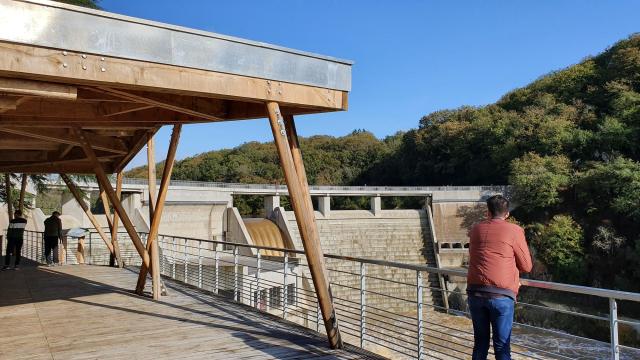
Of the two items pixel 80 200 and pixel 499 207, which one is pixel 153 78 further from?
pixel 80 200

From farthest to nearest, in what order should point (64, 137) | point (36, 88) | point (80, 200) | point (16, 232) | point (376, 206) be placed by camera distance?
point (376, 206)
point (80, 200)
point (16, 232)
point (64, 137)
point (36, 88)

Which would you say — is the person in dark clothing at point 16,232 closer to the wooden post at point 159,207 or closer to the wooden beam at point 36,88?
the wooden post at point 159,207

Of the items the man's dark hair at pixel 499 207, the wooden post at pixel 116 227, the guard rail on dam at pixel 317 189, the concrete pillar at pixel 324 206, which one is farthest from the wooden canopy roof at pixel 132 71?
the concrete pillar at pixel 324 206

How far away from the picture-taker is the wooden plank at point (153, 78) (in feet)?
10.6

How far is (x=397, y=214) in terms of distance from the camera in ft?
123

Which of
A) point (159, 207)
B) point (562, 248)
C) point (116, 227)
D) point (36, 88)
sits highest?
point (36, 88)

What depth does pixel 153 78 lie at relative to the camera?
3.79 m

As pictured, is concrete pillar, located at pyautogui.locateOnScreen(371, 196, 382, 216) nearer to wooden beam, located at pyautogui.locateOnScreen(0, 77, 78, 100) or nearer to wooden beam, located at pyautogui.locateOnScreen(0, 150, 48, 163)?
wooden beam, located at pyautogui.locateOnScreen(0, 150, 48, 163)

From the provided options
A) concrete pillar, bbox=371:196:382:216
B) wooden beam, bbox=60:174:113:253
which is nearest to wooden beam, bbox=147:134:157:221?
wooden beam, bbox=60:174:113:253

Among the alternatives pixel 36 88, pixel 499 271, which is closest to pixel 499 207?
pixel 499 271

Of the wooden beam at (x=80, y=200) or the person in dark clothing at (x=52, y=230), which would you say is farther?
the person in dark clothing at (x=52, y=230)

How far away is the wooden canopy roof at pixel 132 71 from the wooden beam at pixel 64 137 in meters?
0.09

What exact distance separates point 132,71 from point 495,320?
9.64 ft

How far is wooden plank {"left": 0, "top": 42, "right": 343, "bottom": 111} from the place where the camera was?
3229mm
